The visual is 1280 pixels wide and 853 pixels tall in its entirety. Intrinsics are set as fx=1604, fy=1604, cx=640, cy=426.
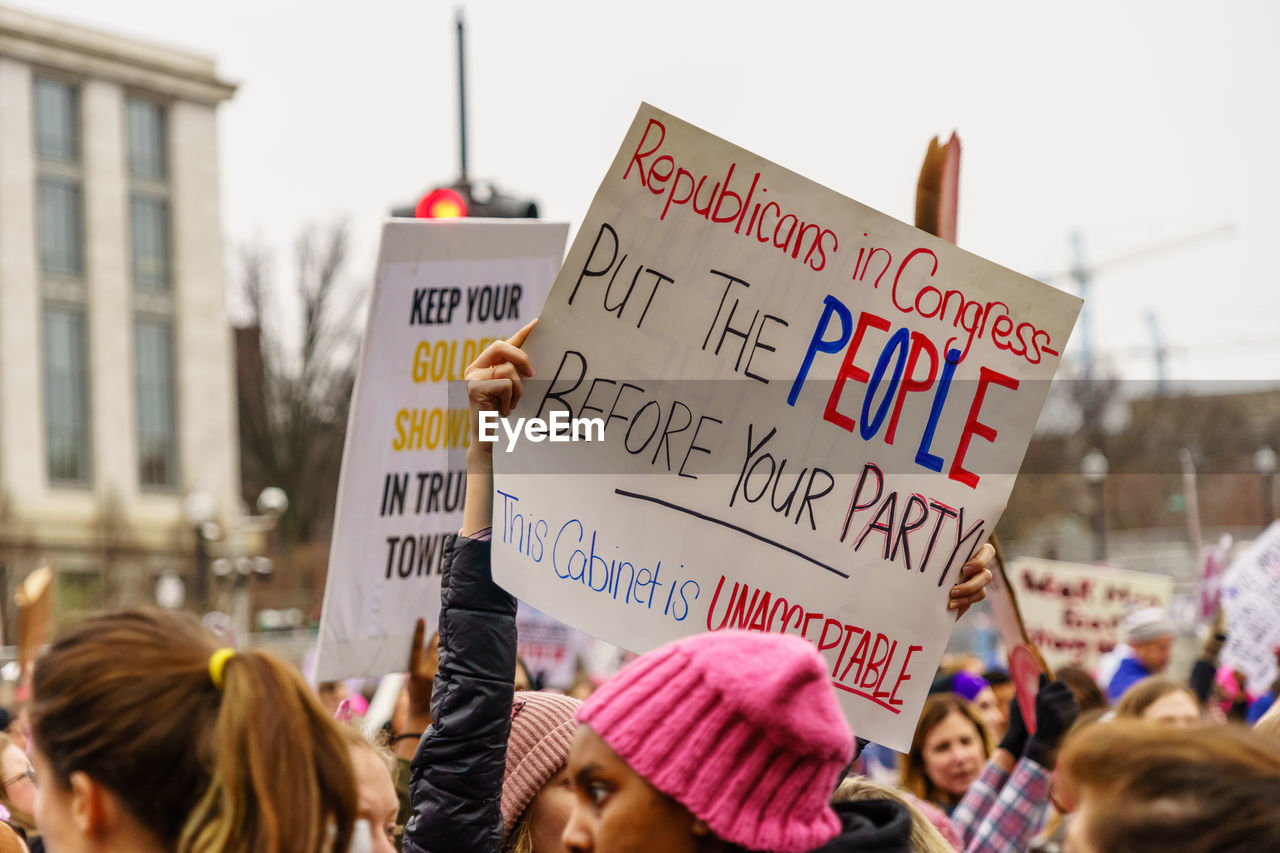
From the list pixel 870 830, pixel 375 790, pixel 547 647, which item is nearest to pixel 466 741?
pixel 375 790

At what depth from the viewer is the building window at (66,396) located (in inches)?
1764

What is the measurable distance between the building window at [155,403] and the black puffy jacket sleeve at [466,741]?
46087 mm

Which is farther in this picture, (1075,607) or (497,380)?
(1075,607)

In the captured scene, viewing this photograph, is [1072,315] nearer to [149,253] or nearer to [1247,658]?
[1247,658]

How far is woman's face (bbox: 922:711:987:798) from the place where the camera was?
5801 mm

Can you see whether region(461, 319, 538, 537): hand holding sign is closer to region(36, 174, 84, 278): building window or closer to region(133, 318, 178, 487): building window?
region(36, 174, 84, 278): building window

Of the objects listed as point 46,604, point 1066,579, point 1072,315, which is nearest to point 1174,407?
point 1066,579

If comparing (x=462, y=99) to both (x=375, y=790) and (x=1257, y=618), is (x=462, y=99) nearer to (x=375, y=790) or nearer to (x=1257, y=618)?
(x=1257, y=618)

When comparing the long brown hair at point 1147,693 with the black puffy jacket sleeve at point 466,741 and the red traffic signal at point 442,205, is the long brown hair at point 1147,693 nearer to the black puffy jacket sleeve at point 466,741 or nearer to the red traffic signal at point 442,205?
the red traffic signal at point 442,205

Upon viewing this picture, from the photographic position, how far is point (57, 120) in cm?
4484

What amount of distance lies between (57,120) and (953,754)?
43.8 meters

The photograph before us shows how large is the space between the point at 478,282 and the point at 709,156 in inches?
61.2

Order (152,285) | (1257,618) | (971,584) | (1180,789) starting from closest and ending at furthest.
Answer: (1180,789)
(971,584)
(1257,618)
(152,285)

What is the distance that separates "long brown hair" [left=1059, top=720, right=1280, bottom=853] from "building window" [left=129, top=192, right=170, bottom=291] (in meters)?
47.3
